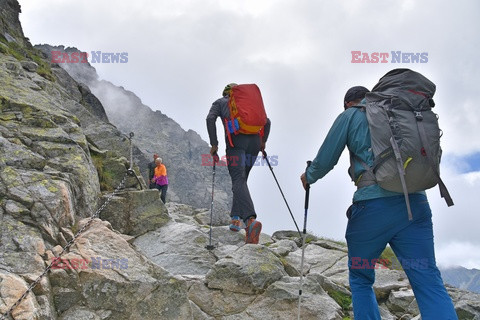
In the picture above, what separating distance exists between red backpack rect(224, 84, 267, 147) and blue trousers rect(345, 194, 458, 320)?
4.94m

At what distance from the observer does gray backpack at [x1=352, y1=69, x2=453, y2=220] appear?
4285 mm

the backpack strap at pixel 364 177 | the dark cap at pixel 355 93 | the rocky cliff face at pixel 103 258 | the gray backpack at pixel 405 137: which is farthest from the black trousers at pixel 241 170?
the gray backpack at pixel 405 137

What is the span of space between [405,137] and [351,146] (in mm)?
692

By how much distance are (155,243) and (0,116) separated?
4.72 meters

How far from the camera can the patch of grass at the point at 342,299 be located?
806 centimetres

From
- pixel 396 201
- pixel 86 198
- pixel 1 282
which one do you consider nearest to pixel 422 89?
pixel 396 201

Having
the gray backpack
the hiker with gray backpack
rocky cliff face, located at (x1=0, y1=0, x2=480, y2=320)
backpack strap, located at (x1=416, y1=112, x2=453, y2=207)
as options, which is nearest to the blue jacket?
the hiker with gray backpack

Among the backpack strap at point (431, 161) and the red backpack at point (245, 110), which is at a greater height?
the red backpack at point (245, 110)

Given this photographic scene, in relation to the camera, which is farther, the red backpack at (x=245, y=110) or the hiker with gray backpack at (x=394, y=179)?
the red backpack at (x=245, y=110)

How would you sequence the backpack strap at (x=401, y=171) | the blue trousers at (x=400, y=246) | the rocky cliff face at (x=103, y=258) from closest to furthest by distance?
1. the backpack strap at (x=401, y=171)
2. the blue trousers at (x=400, y=246)
3. the rocky cliff face at (x=103, y=258)

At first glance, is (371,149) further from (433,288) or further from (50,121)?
(50,121)

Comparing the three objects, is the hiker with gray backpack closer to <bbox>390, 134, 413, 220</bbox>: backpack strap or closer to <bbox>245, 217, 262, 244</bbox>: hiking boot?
<bbox>390, 134, 413, 220</bbox>: backpack strap

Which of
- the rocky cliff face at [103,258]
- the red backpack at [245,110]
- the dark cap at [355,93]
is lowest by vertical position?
the rocky cliff face at [103,258]

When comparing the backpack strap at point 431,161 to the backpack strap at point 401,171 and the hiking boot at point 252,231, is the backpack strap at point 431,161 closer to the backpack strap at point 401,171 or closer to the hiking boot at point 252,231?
the backpack strap at point 401,171
